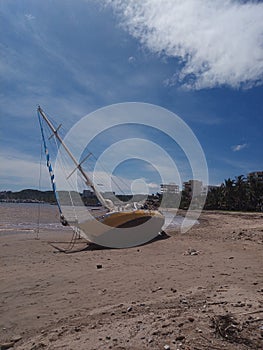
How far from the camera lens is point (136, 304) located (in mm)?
4887

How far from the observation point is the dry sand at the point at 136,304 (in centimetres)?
352

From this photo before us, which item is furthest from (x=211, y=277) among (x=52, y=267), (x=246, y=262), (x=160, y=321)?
(x=52, y=267)

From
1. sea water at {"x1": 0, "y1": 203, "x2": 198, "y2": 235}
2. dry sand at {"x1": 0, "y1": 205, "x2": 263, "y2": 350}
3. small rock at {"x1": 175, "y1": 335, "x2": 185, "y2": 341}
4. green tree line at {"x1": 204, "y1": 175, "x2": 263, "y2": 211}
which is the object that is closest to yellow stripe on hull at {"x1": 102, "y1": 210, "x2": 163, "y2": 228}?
sea water at {"x1": 0, "y1": 203, "x2": 198, "y2": 235}

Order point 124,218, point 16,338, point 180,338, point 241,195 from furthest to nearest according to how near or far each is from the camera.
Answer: point 241,195
point 124,218
point 16,338
point 180,338

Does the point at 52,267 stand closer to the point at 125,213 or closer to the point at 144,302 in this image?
the point at 144,302

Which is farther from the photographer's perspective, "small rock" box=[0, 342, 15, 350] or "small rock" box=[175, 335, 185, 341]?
"small rock" box=[0, 342, 15, 350]

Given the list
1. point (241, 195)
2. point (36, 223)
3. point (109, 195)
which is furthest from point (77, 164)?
point (241, 195)

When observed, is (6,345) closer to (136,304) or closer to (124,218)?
→ (136,304)

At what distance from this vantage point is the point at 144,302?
4973 millimetres

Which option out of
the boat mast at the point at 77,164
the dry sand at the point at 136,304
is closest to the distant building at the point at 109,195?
the boat mast at the point at 77,164

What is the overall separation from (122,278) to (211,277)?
7.33 feet

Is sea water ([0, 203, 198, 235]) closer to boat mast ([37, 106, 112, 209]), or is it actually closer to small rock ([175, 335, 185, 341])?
boat mast ([37, 106, 112, 209])

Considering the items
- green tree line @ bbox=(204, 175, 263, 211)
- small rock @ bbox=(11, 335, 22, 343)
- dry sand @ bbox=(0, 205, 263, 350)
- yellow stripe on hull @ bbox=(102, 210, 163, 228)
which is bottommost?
small rock @ bbox=(11, 335, 22, 343)

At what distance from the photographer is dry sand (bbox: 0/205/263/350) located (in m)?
3.52
